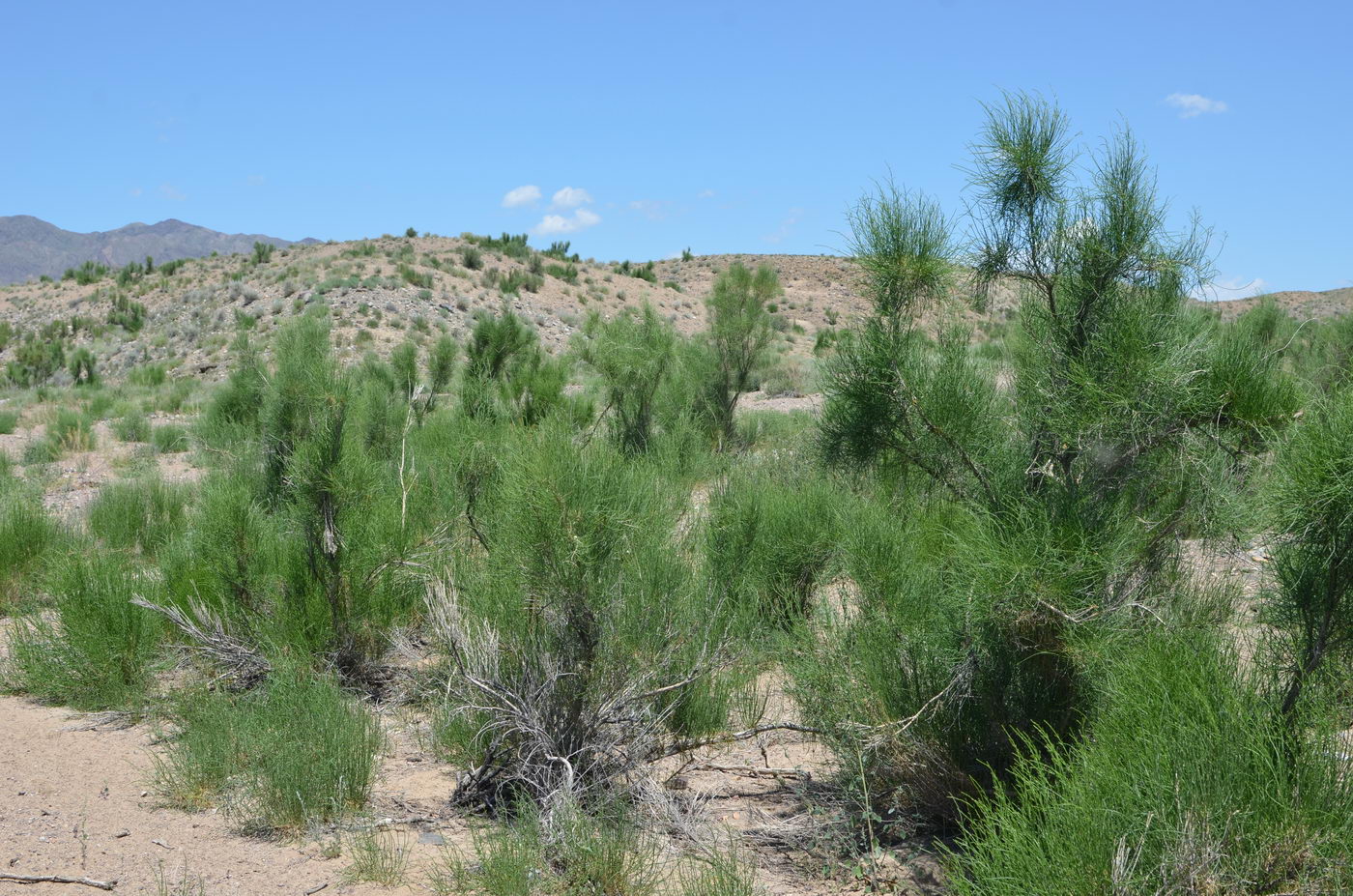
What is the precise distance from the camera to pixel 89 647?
688 centimetres

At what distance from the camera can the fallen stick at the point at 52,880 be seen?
4.23m

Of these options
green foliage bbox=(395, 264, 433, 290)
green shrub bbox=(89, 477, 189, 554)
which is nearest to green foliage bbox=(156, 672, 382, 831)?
green shrub bbox=(89, 477, 189, 554)

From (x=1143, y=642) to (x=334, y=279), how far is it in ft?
114

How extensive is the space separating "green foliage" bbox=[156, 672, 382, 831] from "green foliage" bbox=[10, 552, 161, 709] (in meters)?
1.20

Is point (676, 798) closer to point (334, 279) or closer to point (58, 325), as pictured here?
point (334, 279)

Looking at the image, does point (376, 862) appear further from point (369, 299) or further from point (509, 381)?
point (369, 299)

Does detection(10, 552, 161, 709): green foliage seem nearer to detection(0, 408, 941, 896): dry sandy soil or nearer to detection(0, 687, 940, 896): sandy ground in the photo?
detection(0, 408, 941, 896): dry sandy soil

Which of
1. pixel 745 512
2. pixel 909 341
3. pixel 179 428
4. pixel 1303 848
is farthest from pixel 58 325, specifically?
pixel 1303 848

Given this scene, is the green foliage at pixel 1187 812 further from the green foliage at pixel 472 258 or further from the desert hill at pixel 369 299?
the green foliage at pixel 472 258

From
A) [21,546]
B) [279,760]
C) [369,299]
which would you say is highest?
[369,299]

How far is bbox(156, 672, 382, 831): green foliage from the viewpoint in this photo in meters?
4.96

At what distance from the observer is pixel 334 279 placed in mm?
35312

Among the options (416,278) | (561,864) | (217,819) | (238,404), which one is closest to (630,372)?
(238,404)

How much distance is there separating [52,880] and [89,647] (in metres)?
2.97
